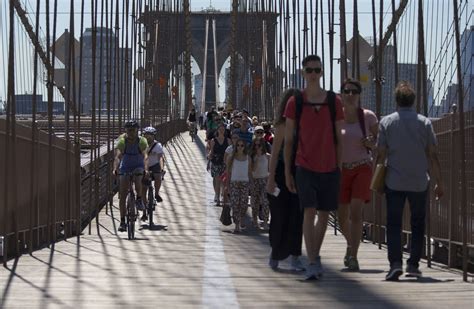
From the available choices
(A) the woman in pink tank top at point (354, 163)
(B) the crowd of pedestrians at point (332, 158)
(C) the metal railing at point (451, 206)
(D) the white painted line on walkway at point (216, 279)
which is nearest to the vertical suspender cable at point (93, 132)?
(D) the white painted line on walkway at point (216, 279)

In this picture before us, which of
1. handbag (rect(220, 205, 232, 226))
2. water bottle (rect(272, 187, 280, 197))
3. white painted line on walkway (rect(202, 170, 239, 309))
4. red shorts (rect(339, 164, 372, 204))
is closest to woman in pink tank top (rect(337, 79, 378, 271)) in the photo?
red shorts (rect(339, 164, 372, 204))

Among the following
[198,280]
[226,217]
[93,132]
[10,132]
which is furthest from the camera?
[93,132]

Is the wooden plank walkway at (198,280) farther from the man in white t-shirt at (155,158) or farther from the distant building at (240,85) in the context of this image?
the distant building at (240,85)

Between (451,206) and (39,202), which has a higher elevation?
(451,206)

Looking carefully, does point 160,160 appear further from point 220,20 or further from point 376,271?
point 220,20

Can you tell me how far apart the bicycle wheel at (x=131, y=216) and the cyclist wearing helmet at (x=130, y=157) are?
0.35 feet

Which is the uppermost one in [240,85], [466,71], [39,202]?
[240,85]

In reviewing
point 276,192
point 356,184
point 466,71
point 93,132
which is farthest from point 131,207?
point 356,184

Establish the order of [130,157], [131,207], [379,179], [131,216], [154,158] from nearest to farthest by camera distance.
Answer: [379,179] < [131,216] < [131,207] < [130,157] < [154,158]

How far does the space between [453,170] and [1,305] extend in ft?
15.7

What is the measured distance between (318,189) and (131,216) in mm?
6881

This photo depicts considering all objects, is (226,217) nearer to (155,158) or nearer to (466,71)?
(155,158)

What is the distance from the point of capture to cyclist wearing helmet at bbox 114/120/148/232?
55.8 feet

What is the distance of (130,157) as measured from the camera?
17.2 m
